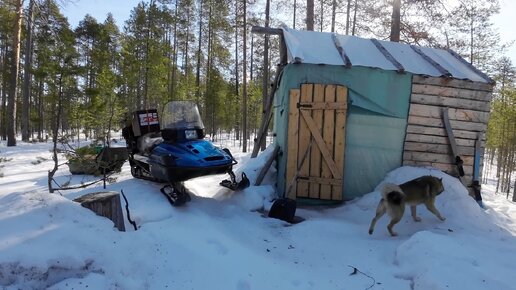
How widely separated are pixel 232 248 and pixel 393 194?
2507 mm

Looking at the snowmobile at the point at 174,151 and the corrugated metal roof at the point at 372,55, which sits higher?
the corrugated metal roof at the point at 372,55

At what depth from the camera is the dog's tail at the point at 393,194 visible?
5.10 meters

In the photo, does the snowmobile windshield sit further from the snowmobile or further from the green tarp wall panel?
the green tarp wall panel

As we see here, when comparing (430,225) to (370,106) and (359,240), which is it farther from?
(370,106)

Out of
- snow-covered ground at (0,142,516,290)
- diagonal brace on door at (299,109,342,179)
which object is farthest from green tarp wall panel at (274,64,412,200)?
snow-covered ground at (0,142,516,290)

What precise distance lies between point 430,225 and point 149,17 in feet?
53.1

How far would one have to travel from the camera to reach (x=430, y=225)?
5629mm

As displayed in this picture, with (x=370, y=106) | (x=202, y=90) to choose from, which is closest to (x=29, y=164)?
(x=370, y=106)

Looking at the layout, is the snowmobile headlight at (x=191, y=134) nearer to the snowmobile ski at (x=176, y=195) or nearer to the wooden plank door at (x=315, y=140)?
the snowmobile ski at (x=176, y=195)

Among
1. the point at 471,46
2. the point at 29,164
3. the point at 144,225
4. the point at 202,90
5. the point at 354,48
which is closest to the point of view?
the point at 144,225

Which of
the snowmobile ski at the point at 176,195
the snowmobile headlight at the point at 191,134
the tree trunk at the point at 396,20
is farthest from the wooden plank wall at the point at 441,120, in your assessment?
the tree trunk at the point at 396,20

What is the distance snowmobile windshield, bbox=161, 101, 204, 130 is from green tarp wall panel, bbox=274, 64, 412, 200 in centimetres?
195

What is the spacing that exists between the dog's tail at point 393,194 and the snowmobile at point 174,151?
235 cm

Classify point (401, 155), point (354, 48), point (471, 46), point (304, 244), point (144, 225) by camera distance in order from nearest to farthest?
point (144, 225), point (304, 244), point (401, 155), point (354, 48), point (471, 46)
